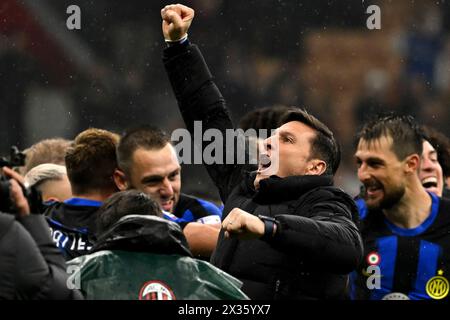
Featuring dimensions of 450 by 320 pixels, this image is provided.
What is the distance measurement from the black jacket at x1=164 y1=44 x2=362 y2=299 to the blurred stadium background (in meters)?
5.49

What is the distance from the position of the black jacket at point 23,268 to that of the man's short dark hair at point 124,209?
0.37 metres

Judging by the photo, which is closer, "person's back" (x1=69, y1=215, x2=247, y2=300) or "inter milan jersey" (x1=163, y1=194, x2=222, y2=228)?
"person's back" (x1=69, y1=215, x2=247, y2=300)

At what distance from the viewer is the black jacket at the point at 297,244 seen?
9.68 feet

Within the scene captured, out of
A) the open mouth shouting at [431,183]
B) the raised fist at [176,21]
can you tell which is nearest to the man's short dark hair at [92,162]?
the raised fist at [176,21]

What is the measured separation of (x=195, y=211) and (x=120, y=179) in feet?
1.13

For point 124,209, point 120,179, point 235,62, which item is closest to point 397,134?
point 120,179

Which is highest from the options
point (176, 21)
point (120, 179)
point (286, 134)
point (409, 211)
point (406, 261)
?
point (176, 21)

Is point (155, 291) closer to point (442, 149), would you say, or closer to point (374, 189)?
point (374, 189)

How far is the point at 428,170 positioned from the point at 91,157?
79.3 inches

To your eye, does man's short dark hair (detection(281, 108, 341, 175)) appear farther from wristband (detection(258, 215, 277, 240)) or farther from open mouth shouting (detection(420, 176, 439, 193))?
open mouth shouting (detection(420, 176, 439, 193))

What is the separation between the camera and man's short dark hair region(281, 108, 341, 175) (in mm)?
3518

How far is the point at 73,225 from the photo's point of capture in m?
3.60

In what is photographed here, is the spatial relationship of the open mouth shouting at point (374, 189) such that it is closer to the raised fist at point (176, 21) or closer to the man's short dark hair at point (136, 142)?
the man's short dark hair at point (136, 142)

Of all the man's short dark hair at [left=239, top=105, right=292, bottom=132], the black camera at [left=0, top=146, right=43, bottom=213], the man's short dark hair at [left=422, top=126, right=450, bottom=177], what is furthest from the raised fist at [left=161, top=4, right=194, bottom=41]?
the man's short dark hair at [left=422, top=126, right=450, bottom=177]
